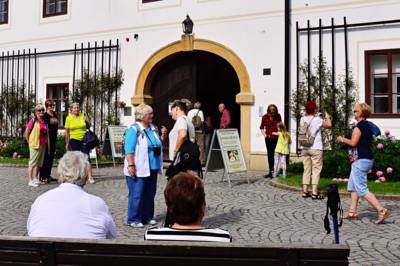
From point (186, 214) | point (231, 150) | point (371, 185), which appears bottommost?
point (371, 185)

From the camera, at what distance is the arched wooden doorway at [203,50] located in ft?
46.8

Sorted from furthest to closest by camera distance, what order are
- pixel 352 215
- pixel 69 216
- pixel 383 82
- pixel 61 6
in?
pixel 61 6
pixel 383 82
pixel 352 215
pixel 69 216

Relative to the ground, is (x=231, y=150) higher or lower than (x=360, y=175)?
higher

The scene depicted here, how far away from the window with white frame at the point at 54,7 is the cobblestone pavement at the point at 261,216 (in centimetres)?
829

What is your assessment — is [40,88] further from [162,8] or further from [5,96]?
[162,8]

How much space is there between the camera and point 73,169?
377 centimetres

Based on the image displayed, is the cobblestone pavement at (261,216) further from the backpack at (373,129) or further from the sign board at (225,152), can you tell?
the backpack at (373,129)

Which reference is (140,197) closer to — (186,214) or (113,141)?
(186,214)

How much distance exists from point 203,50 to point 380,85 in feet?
16.5

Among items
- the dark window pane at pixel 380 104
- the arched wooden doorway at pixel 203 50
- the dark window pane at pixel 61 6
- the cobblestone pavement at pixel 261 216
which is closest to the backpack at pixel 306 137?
the cobblestone pavement at pixel 261 216

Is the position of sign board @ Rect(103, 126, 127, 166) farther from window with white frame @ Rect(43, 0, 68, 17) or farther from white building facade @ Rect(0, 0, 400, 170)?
window with white frame @ Rect(43, 0, 68, 17)

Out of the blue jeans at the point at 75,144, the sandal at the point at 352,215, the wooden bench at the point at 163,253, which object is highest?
the blue jeans at the point at 75,144

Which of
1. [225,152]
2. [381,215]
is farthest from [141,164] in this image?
[225,152]

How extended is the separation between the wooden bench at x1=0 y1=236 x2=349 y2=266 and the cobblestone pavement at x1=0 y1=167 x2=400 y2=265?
117 inches
